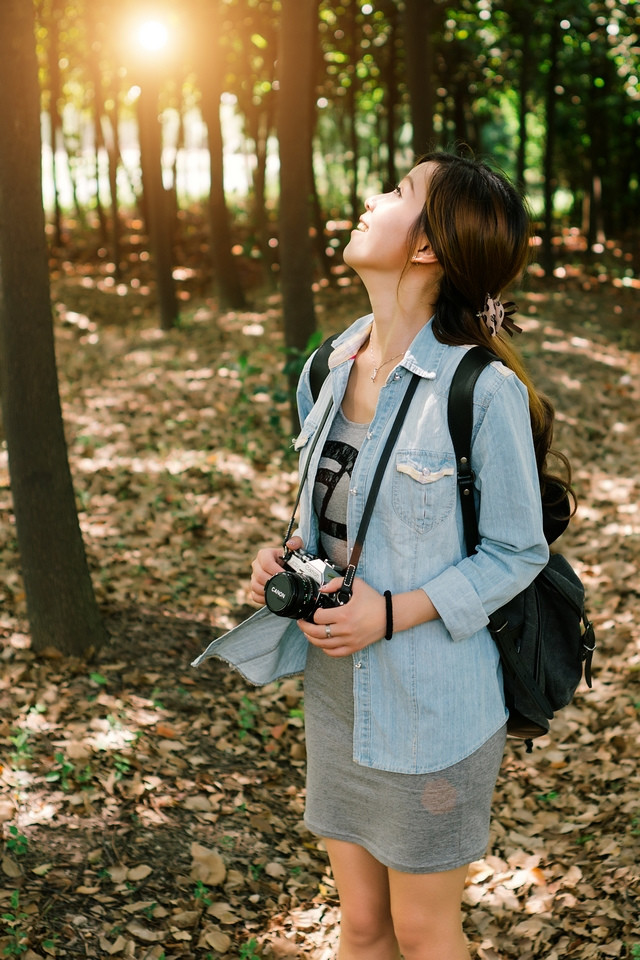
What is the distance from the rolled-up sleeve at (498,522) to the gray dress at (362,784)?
337 mm

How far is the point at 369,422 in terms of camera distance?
2.35 m

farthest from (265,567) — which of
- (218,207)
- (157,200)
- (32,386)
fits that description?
(218,207)

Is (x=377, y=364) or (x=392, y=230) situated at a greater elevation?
(x=392, y=230)

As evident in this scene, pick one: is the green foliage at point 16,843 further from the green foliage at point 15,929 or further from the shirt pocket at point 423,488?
the shirt pocket at point 423,488

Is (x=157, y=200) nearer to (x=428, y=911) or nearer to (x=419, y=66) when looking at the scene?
(x=419, y=66)

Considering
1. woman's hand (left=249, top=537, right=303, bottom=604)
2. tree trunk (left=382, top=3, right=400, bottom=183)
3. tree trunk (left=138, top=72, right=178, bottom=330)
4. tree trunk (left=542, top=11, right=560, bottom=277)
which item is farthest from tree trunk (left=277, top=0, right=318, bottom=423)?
tree trunk (left=542, top=11, right=560, bottom=277)

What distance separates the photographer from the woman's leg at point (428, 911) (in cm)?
226

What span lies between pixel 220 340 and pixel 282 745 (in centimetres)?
869

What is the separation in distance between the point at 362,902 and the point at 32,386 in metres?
3.14

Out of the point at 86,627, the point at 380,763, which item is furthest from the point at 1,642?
the point at 380,763

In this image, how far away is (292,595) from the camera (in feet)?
6.96

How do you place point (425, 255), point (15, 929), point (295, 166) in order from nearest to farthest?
point (425, 255), point (15, 929), point (295, 166)

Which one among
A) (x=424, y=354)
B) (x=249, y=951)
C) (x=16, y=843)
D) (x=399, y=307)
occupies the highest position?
(x=399, y=307)

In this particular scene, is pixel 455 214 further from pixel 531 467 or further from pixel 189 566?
pixel 189 566
